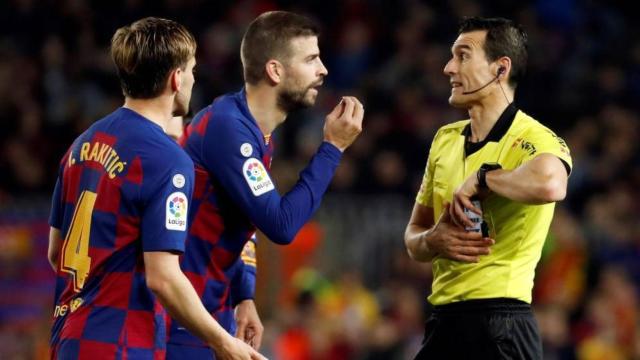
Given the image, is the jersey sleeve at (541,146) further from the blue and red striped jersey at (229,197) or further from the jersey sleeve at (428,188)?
the blue and red striped jersey at (229,197)

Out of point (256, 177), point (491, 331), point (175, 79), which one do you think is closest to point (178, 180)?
point (175, 79)

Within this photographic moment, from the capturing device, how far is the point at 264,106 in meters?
5.21

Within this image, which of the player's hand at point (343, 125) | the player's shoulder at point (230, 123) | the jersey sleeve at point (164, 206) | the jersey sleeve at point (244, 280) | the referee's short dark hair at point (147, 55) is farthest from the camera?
the jersey sleeve at point (244, 280)

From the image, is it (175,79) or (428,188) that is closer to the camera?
(175,79)

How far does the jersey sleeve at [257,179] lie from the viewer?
4844 mm

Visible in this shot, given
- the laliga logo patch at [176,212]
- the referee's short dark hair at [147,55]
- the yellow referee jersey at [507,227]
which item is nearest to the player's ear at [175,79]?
the referee's short dark hair at [147,55]

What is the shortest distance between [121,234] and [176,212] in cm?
22

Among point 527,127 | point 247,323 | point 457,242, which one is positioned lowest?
point 247,323

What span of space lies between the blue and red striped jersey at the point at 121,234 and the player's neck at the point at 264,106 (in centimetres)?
93

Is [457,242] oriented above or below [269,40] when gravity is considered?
below

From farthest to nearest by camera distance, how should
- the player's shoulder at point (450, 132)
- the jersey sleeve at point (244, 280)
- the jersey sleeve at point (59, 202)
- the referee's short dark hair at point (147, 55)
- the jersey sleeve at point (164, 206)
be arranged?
the jersey sleeve at point (244, 280) → the player's shoulder at point (450, 132) → the jersey sleeve at point (59, 202) → the referee's short dark hair at point (147, 55) → the jersey sleeve at point (164, 206)

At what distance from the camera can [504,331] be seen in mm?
4961

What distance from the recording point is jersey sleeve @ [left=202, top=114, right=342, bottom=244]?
4.84 meters

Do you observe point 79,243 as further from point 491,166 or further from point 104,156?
point 491,166
